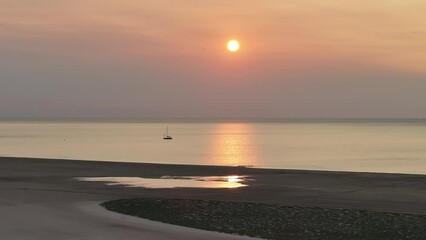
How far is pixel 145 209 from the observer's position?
16734 mm

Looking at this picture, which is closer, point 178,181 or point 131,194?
point 131,194

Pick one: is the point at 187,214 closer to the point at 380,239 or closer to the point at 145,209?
the point at 145,209

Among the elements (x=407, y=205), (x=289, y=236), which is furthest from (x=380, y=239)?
(x=407, y=205)

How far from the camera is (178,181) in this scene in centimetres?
2589

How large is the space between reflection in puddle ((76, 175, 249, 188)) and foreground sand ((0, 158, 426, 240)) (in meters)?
0.93

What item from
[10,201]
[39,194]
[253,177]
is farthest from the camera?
[253,177]

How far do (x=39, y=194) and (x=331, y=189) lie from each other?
10.0m

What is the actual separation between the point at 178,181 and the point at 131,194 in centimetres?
525

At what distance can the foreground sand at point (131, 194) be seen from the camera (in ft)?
45.1

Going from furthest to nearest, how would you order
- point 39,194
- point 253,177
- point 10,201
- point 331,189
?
point 253,177 < point 331,189 < point 39,194 < point 10,201

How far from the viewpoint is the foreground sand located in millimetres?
13734

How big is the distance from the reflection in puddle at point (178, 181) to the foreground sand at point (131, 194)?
0.93 metres

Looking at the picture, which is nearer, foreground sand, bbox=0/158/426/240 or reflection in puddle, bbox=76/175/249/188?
foreground sand, bbox=0/158/426/240

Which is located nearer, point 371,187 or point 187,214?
point 187,214
